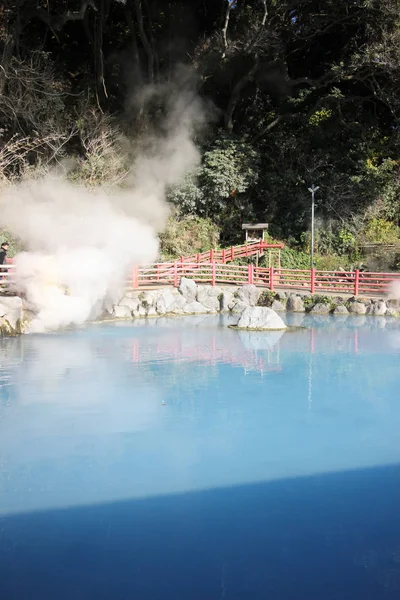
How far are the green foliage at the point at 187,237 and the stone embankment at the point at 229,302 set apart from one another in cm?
491

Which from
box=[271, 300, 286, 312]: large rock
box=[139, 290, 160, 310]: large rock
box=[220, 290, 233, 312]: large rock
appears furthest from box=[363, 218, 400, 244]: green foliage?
box=[139, 290, 160, 310]: large rock

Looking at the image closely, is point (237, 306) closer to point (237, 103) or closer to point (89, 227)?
point (89, 227)

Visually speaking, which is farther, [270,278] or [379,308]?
[270,278]

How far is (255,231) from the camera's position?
21.4 metres

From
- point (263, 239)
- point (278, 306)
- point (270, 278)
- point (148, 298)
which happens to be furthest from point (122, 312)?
point (263, 239)

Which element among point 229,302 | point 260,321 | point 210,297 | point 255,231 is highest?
point 255,231

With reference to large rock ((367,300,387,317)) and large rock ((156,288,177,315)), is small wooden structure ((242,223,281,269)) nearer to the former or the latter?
large rock ((367,300,387,317))

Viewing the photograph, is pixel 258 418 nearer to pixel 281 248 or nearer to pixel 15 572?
pixel 15 572

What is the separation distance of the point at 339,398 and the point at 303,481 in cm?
301

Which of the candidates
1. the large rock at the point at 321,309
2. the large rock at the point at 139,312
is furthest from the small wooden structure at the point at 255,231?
the large rock at the point at 139,312

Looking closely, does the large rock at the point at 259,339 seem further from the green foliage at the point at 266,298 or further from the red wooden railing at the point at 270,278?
the red wooden railing at the point at 270,278

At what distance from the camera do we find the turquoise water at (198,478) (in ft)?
13.6

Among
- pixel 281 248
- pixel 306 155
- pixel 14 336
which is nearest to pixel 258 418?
pixel 14 336

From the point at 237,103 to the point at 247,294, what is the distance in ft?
37.1
